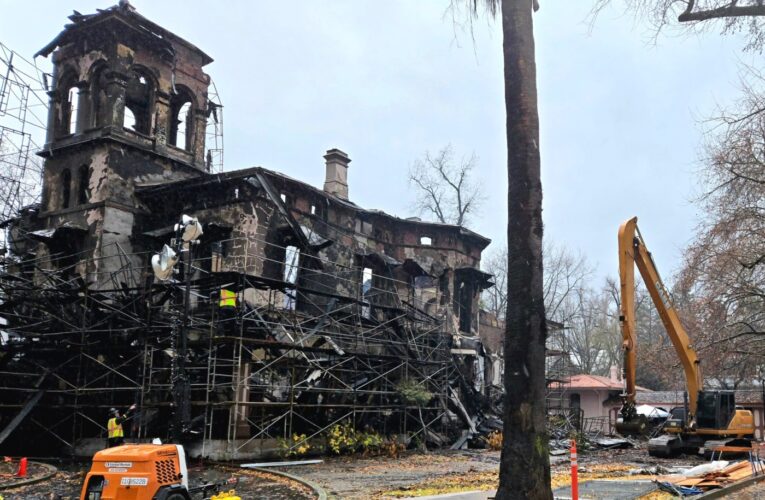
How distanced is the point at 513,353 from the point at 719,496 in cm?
647

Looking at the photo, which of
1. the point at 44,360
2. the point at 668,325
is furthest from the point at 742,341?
the point at 44,360

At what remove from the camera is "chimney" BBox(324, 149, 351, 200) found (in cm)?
3475

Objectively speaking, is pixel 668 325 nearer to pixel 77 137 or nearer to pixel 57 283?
pixel 57 283

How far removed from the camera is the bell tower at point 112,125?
2716 cm

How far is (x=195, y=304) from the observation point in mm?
23469

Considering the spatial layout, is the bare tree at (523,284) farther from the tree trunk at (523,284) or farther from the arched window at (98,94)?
the arched window at (98,94)

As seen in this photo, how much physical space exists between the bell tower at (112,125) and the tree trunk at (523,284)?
776 inches

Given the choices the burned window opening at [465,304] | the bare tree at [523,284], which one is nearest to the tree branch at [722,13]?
the bare tree at [523,284]

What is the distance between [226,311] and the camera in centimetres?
2159

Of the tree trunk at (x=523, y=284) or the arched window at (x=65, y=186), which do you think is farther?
the arched window at (x=65, y=186)

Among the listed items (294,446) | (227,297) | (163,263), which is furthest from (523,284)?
(294,446)

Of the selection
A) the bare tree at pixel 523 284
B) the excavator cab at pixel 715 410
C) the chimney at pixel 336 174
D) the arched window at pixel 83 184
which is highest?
the chimney at pixel 336 174

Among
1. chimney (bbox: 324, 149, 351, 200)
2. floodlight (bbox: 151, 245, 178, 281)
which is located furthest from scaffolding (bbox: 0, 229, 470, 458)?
chimney (bbox: 324, 149, 351, 200)

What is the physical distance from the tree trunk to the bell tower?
19.7 meters
